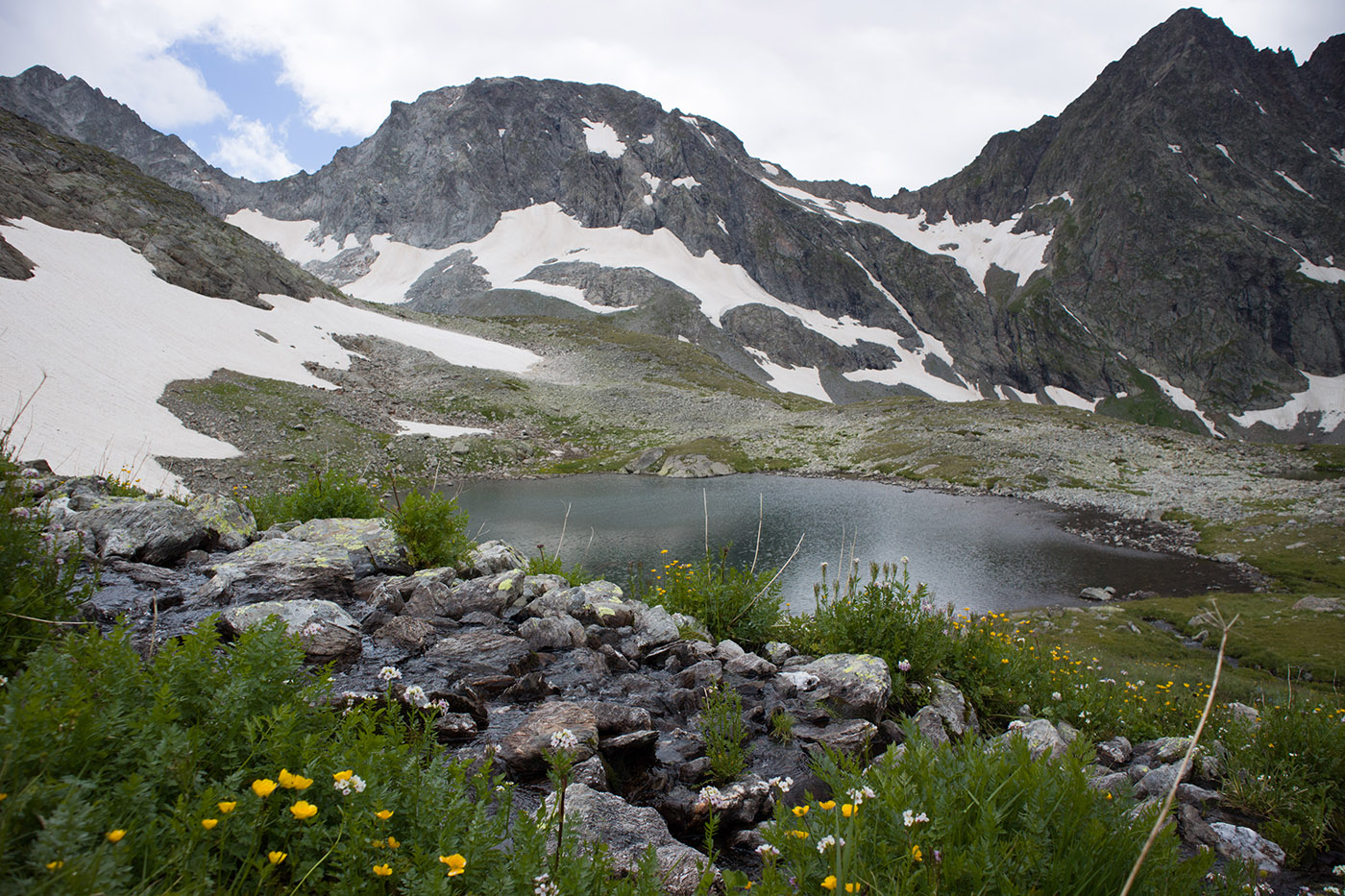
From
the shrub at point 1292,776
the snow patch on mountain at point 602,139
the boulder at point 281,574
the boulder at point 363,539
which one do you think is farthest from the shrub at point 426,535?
the snow patch on mountain at point 602,139

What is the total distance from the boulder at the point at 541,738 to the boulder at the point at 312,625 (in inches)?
79.6

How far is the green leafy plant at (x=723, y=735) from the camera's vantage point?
14.9ft

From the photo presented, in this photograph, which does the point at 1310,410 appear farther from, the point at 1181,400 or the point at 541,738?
the point at 541,738

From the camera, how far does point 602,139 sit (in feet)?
611

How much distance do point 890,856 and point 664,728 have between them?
9.54ft

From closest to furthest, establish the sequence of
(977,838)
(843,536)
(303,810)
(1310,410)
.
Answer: (303,810)
(977,838)
(843,536)
(1310,410)

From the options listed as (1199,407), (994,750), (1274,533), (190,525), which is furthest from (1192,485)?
(1199,407)

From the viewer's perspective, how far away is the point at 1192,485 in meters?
39.9

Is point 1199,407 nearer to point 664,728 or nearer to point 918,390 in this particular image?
point 918,390

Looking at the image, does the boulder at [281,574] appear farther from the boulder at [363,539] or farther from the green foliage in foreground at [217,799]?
the green foliage in foreground at [217,799]

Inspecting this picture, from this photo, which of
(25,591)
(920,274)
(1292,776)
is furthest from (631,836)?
(920,274)

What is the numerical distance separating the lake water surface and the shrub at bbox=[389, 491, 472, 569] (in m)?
7.58

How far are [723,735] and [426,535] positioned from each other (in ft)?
18.8

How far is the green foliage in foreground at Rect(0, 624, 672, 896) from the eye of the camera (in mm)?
1993
